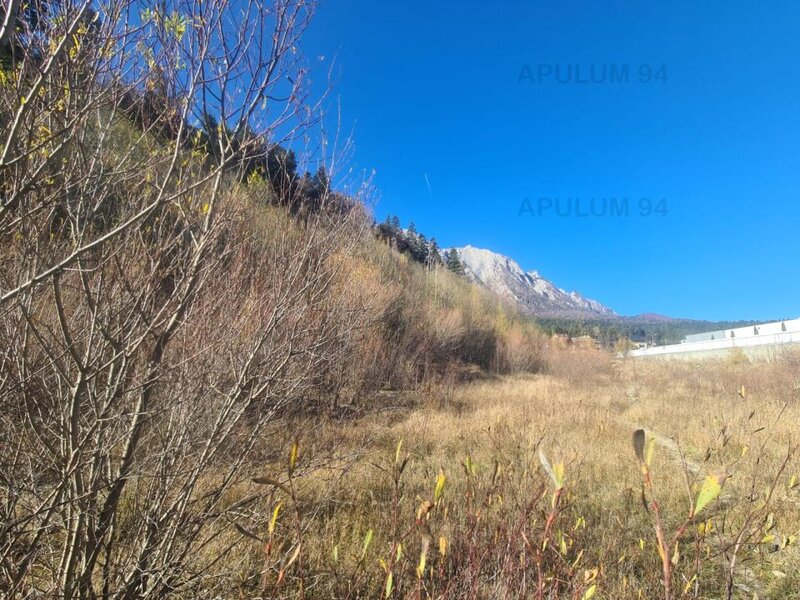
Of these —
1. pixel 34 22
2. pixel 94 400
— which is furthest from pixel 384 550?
pixel 34 22

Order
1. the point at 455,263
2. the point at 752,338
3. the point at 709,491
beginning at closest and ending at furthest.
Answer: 1. the point at 709,491
2. the point at 752,338
3. the point at 455,263

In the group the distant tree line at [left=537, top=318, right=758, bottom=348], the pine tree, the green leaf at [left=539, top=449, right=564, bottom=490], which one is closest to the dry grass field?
the green leaf at [left=539, top=449, right=564, bottom=490]

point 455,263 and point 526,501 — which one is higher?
point 455,263

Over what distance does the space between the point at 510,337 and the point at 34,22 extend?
957 inches

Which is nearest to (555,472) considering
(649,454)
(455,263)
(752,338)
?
(649,454)

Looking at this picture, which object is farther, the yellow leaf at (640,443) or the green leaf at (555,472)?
the green leaf at (555,472)

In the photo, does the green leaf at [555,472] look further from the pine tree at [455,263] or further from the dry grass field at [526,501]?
the pine tree at [455,263]

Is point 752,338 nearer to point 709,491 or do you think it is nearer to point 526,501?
point 526,501

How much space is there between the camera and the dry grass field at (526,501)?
4.28ft

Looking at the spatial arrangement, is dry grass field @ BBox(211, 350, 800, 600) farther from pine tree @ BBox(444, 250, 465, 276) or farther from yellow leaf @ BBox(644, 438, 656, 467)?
pine tree @ BBox(444, 250, 465, 276)

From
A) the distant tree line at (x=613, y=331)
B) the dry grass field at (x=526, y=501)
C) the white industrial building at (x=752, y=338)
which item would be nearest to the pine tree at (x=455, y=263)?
the distant tree line at (x=613, y=331)

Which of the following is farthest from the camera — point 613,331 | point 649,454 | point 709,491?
point 613,331

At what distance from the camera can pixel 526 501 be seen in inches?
96.6

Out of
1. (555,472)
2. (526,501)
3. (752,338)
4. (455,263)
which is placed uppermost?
(455,263)
